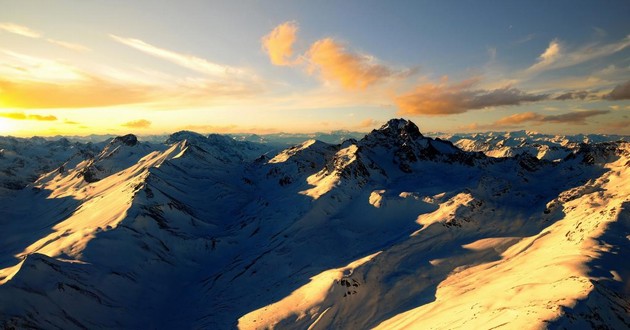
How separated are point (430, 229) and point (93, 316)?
89.9 m

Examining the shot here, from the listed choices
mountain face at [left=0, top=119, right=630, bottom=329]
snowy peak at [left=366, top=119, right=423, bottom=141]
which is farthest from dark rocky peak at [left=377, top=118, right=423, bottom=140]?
mountain face at [left=0, top=119, right=630, bottom=329]

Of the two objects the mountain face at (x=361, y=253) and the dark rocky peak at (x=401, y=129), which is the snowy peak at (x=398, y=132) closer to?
the dark rocky peak at (x=401, y=129)

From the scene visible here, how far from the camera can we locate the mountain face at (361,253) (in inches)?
2447

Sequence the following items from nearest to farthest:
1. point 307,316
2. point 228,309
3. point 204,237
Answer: point 307,316, point 228,309, point 204,237

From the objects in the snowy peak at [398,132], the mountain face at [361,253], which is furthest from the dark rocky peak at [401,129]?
the mountain face at [361,253]

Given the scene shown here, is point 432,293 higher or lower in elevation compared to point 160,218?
lower

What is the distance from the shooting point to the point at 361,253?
9625cm

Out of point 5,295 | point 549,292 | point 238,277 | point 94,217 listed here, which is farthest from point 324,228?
point 94,217

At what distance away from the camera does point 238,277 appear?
96.4m

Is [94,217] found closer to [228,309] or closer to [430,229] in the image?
[228,309]

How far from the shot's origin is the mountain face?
62156 mm

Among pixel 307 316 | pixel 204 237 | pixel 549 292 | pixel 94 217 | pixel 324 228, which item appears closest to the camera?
pixel 549 292

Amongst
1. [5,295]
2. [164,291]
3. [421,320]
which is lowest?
[164,291]

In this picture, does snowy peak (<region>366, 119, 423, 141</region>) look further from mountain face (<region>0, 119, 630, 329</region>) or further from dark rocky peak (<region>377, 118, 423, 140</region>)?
mountain face (<region>0, 119, 630, 329</region>)
